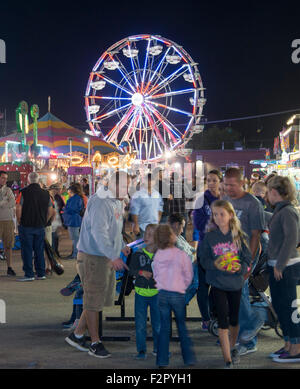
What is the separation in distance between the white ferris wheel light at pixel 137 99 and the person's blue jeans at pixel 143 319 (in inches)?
1111

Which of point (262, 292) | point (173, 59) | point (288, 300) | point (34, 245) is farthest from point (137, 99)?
point (288, 300)

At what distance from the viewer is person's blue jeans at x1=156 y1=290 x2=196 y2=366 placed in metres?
4.55

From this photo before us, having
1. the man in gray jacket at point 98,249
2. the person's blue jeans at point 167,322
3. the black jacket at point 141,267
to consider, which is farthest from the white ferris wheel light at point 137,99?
the person's blue jeans at point 167,322

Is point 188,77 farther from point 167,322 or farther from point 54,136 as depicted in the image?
point 167,322

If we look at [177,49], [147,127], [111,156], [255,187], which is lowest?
[255,187]

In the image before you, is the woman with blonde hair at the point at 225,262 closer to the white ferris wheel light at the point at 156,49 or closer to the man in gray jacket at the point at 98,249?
the man in gray jacket at the point at 98,249

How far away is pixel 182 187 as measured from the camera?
9516mm

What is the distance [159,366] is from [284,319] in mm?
1255

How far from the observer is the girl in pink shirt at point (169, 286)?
14.9ft

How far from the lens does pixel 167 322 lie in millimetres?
4566

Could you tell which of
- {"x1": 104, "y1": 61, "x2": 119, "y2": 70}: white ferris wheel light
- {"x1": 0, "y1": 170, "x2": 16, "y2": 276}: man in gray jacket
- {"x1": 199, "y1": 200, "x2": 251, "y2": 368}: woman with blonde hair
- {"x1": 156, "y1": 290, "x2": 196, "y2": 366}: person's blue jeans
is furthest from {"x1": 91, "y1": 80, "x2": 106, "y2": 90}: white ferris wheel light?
{"x1": 156, "y1": 290, "x2": 196, "y2": 366}: person's blue jeans

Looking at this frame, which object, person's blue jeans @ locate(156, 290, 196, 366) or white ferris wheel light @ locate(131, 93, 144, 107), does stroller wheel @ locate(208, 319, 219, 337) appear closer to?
person's blue jeans @ locate(156, 290, 196, 366)
